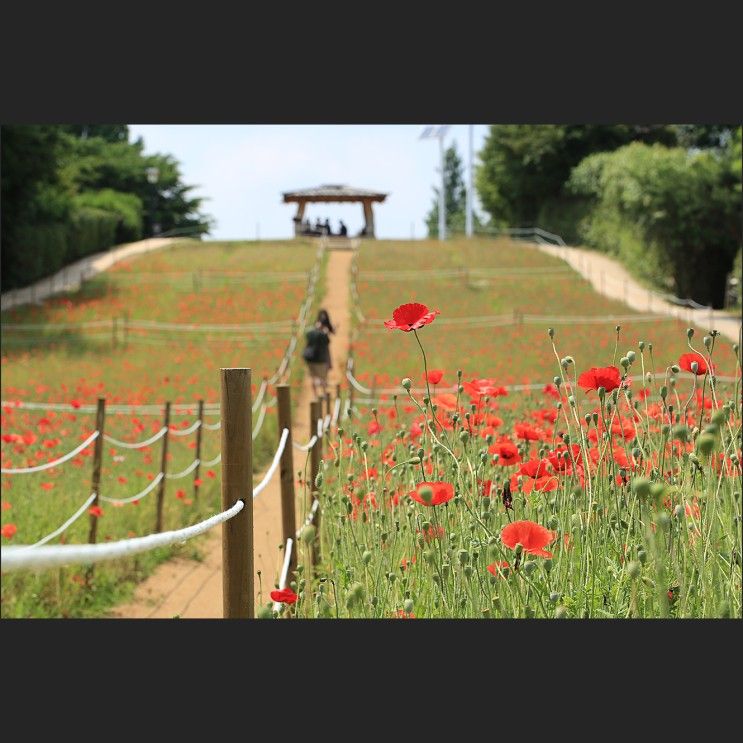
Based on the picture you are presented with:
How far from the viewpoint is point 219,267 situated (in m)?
16.3

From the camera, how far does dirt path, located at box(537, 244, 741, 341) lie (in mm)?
7256

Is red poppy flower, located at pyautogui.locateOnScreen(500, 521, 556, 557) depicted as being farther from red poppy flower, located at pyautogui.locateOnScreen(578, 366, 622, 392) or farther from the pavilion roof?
the pavilion roof

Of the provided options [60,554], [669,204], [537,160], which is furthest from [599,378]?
[537,160]

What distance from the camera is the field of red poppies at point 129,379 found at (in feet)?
17.7

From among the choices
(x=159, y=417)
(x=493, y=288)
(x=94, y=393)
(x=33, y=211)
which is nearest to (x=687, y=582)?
(x=159, y=417)

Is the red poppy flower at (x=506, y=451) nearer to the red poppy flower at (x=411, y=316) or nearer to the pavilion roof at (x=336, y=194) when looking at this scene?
the red poppy flower at (x=411, y=316)

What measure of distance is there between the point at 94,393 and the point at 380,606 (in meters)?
8.17

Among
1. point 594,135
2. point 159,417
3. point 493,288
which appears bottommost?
point 159,417

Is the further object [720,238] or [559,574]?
[720,238]

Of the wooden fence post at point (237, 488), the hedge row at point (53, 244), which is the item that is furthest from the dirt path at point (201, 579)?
the hedge row at point (53, 244)

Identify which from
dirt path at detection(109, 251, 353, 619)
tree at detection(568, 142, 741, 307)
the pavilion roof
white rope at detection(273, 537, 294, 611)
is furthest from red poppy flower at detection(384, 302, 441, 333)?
tree at detection(568, 142, 741, 307)

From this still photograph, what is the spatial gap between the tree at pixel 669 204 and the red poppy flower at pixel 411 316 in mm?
8443

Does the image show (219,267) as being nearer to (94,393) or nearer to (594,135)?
(94,393)

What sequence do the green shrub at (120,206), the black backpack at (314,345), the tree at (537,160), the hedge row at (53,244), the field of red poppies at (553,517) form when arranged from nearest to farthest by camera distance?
the field of red poppies at (553,517), the black backpack at (314,345), the tree at (537,160), the hedge row at (53,244), the green shrub at (120,206)
